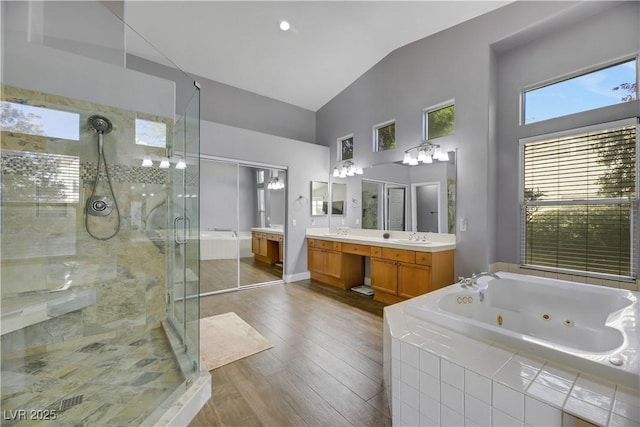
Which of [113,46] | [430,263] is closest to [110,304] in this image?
[113,46]

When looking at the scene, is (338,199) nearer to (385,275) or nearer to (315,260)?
(315,260)

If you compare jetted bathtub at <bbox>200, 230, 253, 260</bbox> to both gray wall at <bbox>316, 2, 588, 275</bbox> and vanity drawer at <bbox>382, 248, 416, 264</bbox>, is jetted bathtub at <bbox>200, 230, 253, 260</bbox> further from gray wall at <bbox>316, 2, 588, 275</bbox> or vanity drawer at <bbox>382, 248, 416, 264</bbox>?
gray wall at <bbox>316, 2, 588, 275</bbox>

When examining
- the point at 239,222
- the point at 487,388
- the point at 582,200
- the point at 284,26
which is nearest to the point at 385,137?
the point at 284,26

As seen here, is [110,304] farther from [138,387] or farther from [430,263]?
[430,263]

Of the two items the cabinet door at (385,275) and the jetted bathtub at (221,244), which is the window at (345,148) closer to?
the cabinet door at (385,275)

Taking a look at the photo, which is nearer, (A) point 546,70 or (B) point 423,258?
(A) point 546,70

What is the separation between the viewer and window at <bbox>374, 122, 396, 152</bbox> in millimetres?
4180

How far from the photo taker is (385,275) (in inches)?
141

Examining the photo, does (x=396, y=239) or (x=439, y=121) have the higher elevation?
(x=439, y=121)

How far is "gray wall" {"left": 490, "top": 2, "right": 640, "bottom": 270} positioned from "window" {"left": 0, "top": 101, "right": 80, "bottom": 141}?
4.49 meters

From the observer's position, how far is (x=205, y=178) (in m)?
3.98

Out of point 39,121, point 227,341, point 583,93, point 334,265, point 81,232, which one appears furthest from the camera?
point 334,265

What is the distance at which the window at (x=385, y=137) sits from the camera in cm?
418

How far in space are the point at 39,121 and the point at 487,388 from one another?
3557 mm
